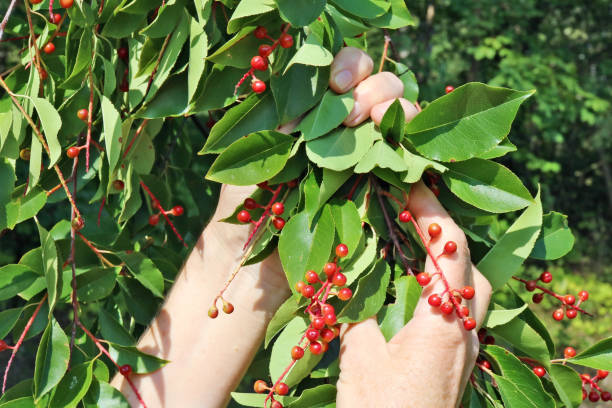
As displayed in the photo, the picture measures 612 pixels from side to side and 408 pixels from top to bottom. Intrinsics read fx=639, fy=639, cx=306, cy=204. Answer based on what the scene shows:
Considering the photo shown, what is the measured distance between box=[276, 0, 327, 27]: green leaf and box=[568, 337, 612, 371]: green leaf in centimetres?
52

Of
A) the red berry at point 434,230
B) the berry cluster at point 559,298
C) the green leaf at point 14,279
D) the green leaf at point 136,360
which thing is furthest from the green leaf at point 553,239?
the green leaf at point 14,279

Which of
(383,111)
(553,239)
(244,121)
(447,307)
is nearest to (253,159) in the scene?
(244,121)

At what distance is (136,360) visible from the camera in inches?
30.9

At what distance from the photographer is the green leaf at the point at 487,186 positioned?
693 mm

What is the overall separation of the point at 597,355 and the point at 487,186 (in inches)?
10.6

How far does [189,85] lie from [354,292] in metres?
0.30

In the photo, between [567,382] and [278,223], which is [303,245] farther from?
[567,382]

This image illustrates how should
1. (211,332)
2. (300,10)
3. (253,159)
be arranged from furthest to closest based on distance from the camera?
(211,332)
(253,159)
(300,10)

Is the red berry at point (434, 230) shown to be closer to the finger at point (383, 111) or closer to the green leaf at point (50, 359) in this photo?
the finger at point (383, 111)

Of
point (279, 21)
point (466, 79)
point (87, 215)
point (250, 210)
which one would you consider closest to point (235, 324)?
point (250, 210)

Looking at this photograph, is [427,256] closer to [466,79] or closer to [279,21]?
[279,21]

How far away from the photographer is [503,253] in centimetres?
75

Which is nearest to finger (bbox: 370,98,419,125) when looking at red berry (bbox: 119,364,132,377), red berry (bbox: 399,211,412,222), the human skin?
the human skin

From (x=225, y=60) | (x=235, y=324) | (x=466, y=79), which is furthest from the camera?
(x=466, y=79)
